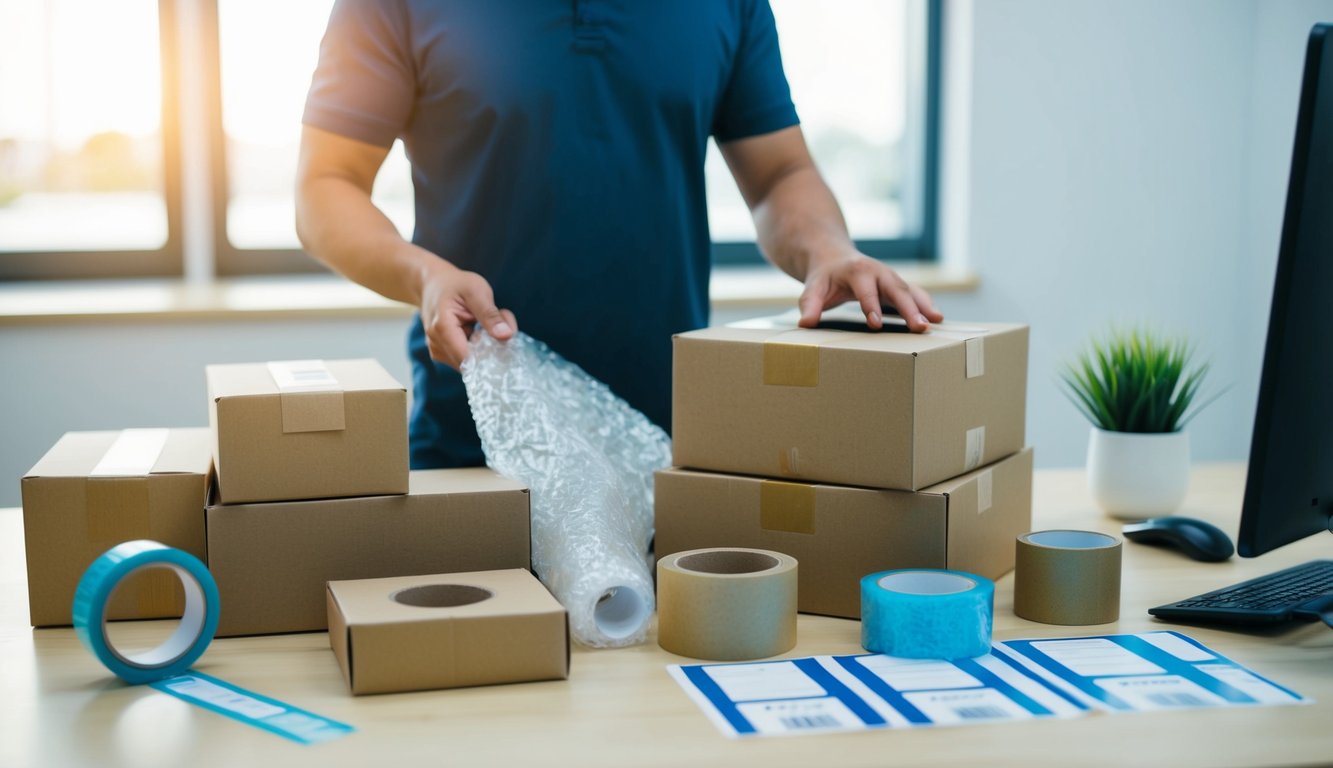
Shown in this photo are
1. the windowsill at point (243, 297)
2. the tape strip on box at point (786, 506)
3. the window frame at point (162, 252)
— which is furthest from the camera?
the window frame at point (162, 252)

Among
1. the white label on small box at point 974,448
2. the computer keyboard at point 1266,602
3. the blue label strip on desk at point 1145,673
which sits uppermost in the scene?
the white label on small box at point 974,448

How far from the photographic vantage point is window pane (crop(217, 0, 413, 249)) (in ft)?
10.4

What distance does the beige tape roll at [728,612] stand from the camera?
1.10m

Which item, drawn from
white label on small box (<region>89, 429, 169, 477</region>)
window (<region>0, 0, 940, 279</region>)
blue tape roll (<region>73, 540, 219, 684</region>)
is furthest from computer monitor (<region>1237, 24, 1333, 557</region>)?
window (<region>0, 0, 940, 279</region>)

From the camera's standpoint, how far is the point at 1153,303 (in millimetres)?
3504

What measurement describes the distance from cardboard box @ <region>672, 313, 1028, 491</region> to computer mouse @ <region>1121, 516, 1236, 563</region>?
0.26m

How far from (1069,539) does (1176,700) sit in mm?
279

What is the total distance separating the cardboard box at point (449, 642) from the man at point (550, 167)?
50cm

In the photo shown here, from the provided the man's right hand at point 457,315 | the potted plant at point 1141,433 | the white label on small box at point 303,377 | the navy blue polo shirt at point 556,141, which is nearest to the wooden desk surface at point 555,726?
the white label on small box at point 303,377

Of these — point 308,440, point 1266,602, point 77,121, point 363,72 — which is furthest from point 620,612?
point 77,121

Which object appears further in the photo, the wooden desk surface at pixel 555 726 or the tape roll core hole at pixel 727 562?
the tape roll core hole at pixel 727 562

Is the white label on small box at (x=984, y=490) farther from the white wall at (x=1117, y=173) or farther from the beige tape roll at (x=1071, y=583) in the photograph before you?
the white wall at (x=1117, y=173)

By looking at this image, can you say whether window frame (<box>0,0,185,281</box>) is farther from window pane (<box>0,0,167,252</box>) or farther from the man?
the man

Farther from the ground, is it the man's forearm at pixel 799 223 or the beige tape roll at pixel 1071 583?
the man's forearm at pixel 799 223
